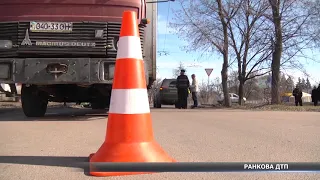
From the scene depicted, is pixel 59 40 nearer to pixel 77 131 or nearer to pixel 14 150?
pixel 77 131

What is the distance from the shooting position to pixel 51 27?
723cm

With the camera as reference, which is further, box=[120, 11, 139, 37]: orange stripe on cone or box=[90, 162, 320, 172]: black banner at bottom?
box=[120, 11, 139, 37]: orange stripe on cone

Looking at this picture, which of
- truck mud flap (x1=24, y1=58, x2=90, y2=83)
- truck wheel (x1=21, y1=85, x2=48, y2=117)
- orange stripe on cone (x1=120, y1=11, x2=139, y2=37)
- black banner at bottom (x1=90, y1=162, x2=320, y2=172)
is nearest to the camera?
black banner at bottom (x1=90, y1=162, x2=320, y2=172)

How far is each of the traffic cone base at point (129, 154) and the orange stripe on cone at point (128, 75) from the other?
23.7 inches

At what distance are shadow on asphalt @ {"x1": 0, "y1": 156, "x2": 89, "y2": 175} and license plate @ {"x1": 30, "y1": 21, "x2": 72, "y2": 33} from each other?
3.56 m

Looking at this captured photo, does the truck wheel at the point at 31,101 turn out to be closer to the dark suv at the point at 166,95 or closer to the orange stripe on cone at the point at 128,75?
the orange stripe on cone at the point at 128,75

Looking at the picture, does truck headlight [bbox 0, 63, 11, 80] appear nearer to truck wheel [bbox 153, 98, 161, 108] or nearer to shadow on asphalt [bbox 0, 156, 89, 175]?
shadow on asphalt [bbox 0, 156, 89, 175]

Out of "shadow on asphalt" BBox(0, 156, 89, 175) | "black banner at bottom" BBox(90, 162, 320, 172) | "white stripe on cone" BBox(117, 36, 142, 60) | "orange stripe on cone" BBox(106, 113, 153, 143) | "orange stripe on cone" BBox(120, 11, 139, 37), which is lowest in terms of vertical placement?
"shadow on asphalt" BBox(0, 156, 89, 175)

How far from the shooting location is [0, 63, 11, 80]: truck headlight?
7.23 m

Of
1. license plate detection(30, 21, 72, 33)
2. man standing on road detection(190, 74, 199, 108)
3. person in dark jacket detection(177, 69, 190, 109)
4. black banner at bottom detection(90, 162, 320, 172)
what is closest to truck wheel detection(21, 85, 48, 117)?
license plate detection(30, 21, 72, 33)

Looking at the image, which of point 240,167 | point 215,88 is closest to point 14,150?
point 240,167

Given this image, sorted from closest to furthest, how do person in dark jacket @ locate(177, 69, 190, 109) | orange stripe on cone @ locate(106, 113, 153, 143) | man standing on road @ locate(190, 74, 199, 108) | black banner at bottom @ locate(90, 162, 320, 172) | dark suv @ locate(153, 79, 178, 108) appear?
black banner at bottom @ locate(90, 162, 320, 172) → orange stripe on cone @ locate(106, 113, 153, 143) → person in dark jacket @ locate(177, 69, 190, 109) → man standing on road @ locate(190, 74, 199, 108) → dark suv @ locate(153, 79, 178, 108)

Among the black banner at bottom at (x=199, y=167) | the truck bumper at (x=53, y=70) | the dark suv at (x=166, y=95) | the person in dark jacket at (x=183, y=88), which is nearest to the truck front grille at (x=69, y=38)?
the truck bumper at (x=53, y=70)

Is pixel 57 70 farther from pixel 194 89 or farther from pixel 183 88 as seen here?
pixel 194 89
